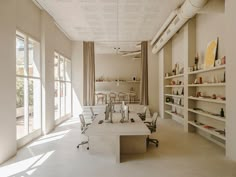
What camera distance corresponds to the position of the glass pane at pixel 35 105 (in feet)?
20.3

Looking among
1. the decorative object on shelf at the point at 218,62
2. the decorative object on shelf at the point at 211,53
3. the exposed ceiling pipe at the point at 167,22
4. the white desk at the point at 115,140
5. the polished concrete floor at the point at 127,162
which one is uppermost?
the exposed ceiling pipe at the point at 167,22

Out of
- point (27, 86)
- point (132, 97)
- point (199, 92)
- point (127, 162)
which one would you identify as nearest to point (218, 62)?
point (199, 92)

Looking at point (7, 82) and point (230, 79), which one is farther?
point (7, 82)

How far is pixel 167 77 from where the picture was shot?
29.8ft

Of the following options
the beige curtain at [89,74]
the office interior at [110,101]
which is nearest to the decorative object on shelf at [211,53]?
the office interior at [110,101]

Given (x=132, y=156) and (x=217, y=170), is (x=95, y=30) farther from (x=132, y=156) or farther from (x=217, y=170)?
(x=217, y=170)

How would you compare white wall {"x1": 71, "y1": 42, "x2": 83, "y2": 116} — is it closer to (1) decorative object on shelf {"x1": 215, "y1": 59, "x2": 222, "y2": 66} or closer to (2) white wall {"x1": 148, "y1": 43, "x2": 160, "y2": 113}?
(2) white wall {"x1": 148, "y1": 43, "x2": 160, "y2": 113}

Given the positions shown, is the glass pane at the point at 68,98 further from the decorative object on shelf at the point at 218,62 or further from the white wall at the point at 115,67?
the decorative object on shelf at the point at 218,62

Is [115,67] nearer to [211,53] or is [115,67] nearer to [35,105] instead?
[35,105]

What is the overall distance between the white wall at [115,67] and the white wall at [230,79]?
10.3 m

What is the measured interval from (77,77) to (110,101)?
15.7 ft

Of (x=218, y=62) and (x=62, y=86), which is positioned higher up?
(x=218, y=62)

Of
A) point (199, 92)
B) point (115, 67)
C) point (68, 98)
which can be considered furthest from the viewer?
point (115, 67)

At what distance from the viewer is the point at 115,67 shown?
1443cm
